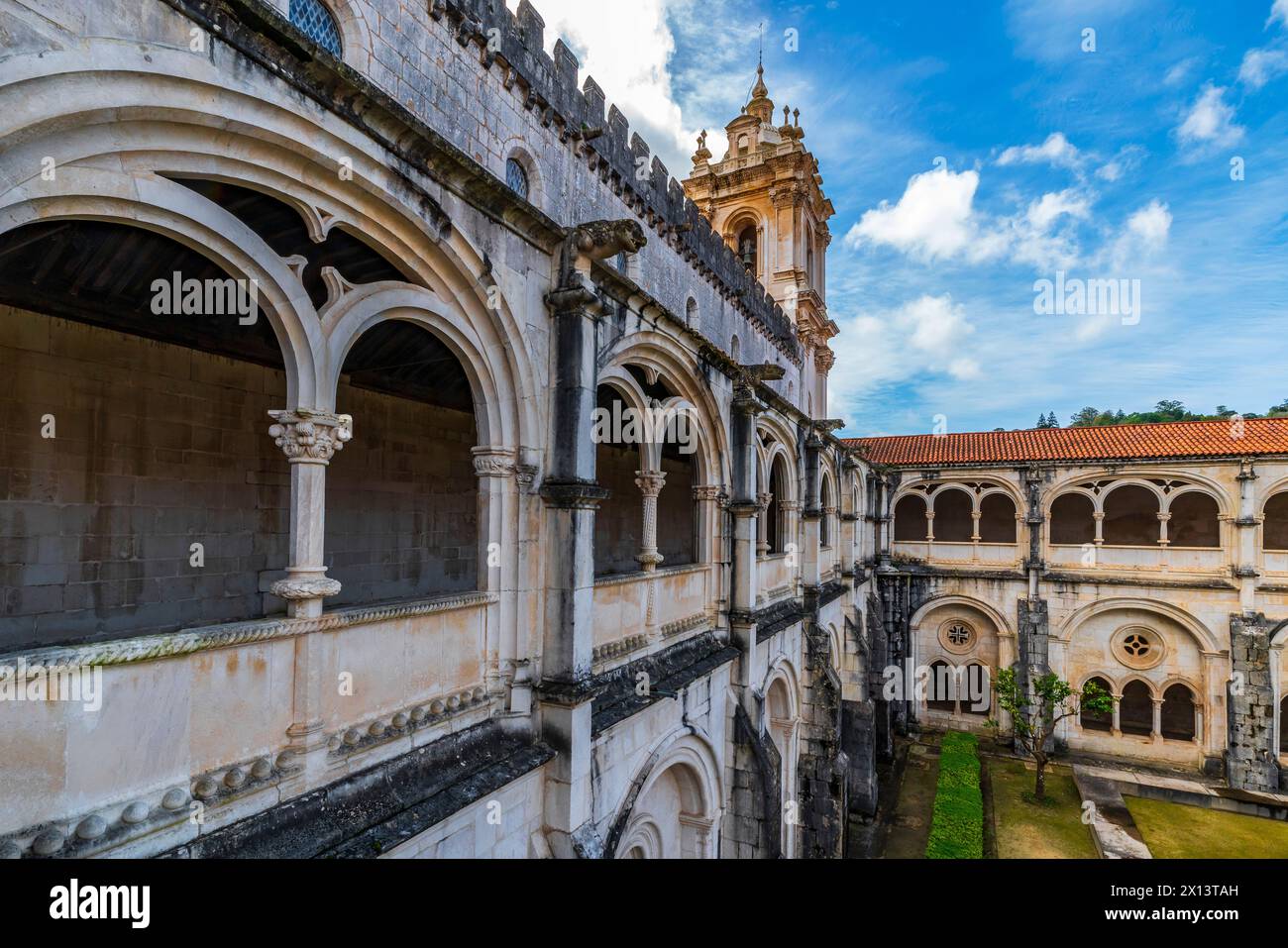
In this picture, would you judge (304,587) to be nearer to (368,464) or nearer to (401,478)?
(368,464)

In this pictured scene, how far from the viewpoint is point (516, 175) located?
7.77 metres

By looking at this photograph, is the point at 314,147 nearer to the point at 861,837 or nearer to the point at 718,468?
the point at 718,468

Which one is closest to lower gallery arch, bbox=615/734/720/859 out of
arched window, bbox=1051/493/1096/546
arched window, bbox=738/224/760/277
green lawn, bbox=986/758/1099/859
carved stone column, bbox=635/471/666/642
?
carved stone column, bbox=635/471/666/642

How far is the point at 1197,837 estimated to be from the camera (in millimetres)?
14398

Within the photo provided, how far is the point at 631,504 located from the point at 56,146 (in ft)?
42.6

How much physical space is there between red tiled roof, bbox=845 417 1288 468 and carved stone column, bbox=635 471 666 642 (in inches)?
509

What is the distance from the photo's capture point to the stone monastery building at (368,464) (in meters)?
2.90

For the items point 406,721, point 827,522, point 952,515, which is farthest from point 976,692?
point 406,721

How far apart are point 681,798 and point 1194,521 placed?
916 inches

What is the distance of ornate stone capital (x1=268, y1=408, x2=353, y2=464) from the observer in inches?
141

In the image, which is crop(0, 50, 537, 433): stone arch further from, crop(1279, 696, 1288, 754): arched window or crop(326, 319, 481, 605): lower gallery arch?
crop(1279, 696, 1288, 754): arched window

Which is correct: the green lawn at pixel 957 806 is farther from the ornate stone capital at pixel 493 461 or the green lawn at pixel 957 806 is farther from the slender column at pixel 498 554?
the ornate stone capital at pixel 493 461

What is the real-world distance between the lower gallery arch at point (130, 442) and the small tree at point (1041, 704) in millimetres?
19355

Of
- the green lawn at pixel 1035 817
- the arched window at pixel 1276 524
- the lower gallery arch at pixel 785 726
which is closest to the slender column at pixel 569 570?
the lower gallery arch at pixel 785 726
